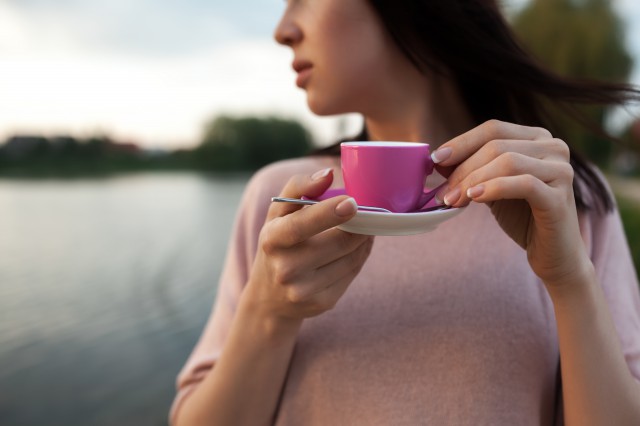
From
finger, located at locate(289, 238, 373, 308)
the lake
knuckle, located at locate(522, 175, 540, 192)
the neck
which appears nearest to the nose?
the neck

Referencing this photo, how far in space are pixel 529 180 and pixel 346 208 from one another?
0.24m

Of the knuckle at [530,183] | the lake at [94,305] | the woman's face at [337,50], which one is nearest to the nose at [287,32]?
the woman's face at [337,50]

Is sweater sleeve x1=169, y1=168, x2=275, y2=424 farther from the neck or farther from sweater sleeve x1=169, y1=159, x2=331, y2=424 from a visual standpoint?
the neck

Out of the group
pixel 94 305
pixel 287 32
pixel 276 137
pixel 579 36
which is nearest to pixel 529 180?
pixel 287 32

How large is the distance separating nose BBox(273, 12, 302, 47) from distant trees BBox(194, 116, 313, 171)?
1056cm

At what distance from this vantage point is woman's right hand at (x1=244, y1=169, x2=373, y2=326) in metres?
0.69

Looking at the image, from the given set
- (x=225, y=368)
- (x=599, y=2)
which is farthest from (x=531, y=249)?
(x=599, y=2)

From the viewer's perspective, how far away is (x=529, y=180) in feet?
2.22

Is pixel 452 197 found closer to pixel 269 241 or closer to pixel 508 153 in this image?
pixel 508 153

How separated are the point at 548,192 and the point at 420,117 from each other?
525 mm

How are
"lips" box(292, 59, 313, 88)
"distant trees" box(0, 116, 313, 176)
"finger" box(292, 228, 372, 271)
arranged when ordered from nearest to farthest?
"finger" box(292, 228, 372, 271)
"lips" box(292, 59, 313, 88)
"distant trees" box(0, 116, 313, 176)

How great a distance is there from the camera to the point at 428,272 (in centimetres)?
104

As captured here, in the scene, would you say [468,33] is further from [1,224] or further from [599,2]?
[599,2]

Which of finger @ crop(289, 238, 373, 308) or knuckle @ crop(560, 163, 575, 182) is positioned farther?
finger @ crop(289, 238, 373, 308)
